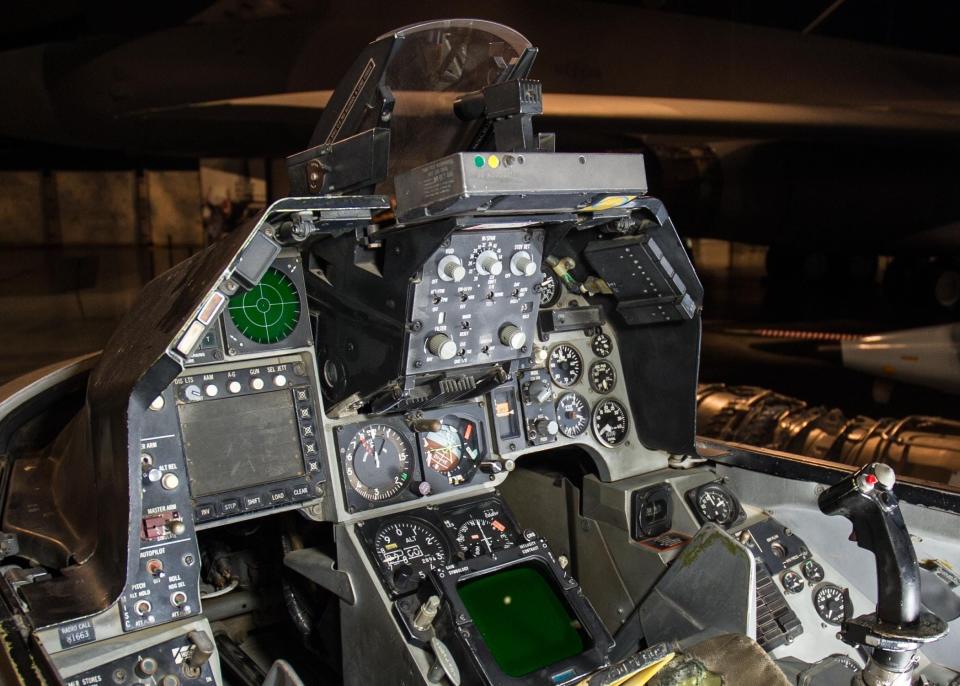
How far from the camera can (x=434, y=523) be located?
8.79ft

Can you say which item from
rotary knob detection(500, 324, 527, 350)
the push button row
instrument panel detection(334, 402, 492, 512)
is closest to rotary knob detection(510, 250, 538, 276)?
rotary knob detection(500, 324, 527, 350)

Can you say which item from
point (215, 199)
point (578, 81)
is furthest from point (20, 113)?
point (578, 81)

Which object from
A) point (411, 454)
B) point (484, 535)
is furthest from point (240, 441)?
point (484, 535)

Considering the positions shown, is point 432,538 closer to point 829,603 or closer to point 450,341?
point 450,341

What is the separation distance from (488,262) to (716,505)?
54.7 inches

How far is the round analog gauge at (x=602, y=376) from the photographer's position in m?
3.18

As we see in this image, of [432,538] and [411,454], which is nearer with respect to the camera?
[432,538]

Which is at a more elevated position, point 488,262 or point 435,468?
point 488,262

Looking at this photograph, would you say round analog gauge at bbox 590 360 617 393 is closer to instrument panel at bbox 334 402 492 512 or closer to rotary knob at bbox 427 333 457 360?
instrument panel at bbox 334 402 492 512

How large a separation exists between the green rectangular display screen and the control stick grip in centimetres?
97

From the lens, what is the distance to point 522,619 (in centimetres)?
251

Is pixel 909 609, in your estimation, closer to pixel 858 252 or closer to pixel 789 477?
pixel 789 477

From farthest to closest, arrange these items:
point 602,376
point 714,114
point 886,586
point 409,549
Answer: point 714,114, point 602,376, point 409,549, point 886,586

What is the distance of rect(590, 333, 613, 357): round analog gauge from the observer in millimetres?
3195
